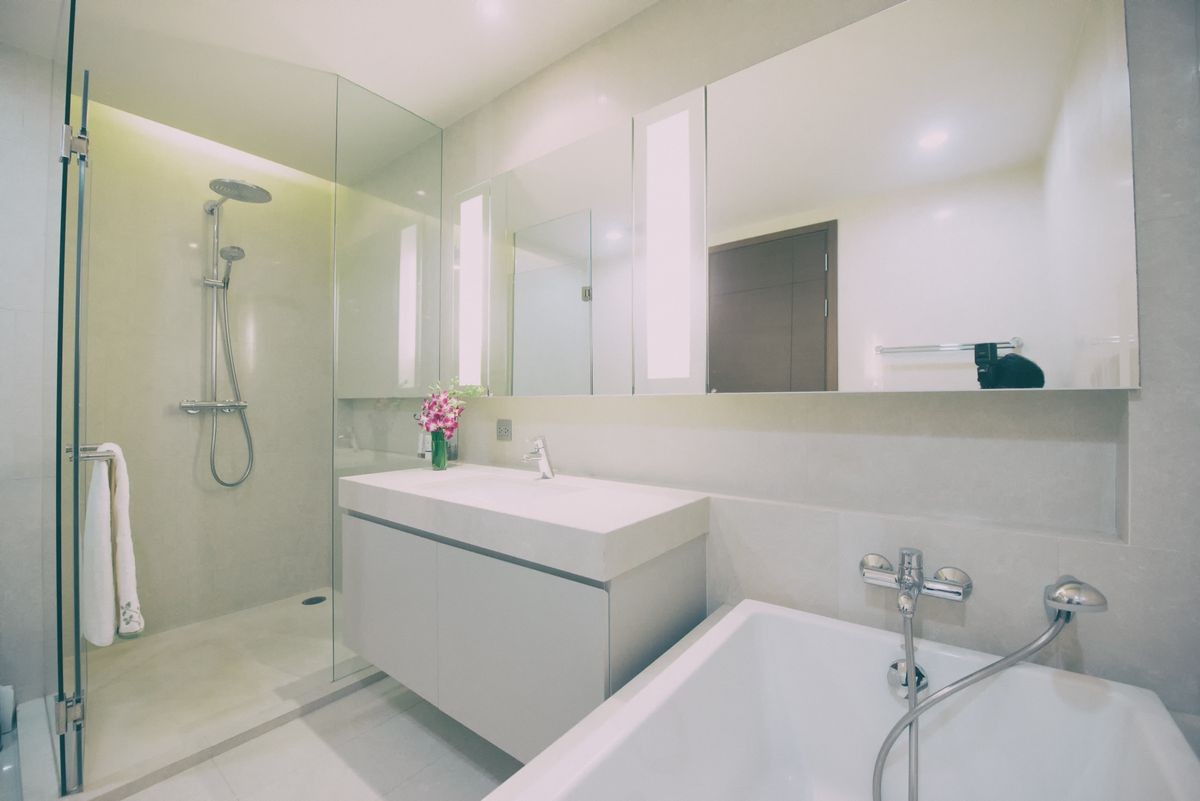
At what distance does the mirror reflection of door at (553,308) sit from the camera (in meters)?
1.74

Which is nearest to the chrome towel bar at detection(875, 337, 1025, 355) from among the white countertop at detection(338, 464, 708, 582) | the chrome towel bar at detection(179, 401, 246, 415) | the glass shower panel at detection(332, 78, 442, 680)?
the white countertop at detection(338, 464, 708, 582)

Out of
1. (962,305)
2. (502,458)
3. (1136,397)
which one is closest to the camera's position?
(1136,397)

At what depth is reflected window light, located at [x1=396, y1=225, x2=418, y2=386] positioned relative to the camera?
217cm

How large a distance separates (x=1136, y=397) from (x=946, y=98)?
2.45 ft

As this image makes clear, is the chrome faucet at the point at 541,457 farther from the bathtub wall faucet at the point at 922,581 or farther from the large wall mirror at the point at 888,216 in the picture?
the bathtub wall faucet at the point at 922,581

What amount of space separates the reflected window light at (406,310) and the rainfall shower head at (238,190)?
94cm

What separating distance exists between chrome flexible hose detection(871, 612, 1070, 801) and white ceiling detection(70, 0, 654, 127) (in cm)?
213

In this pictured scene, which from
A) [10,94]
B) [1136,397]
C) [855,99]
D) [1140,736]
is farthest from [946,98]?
[10,94]

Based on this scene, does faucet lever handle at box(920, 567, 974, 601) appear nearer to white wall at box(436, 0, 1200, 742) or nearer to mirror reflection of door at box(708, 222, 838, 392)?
white wall at box(436, 0, 1200, 742)

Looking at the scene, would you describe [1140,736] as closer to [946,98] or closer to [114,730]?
[946,98]

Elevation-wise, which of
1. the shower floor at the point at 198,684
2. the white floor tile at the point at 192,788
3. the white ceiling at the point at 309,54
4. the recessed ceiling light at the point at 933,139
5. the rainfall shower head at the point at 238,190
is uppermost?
the white ceiling at the point at 309,54

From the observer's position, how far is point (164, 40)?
5.82 feet

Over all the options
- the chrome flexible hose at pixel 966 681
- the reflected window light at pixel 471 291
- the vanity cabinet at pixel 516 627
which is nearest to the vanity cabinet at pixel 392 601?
the vanity cabinet at pixel 516 627

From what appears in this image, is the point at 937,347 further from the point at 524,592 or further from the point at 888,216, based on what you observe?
the point at 524,592
